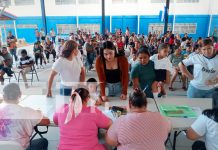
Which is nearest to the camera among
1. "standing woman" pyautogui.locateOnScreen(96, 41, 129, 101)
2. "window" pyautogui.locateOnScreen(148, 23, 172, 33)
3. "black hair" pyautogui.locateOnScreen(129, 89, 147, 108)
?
"black hair" pyautogui.locateOnScreen(129, 89, 147, 108)

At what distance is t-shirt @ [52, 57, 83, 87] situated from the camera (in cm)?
256

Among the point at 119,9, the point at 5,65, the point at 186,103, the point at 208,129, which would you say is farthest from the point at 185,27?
the point at 208,129

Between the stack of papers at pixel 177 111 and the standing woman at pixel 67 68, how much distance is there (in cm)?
120

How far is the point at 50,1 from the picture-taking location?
1548 centimetres

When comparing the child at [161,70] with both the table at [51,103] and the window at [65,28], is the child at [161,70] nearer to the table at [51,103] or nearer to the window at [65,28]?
the table at [51,103]

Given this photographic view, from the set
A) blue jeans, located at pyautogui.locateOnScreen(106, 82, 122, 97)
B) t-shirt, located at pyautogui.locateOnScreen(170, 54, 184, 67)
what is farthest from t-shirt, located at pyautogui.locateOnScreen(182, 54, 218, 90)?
t-shirt, located at pyautogui.locateOnScreen(170, 54, 184, 67)

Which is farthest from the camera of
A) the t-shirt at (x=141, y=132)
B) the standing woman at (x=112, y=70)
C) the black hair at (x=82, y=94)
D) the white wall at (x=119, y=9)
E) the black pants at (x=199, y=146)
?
the white wall at (x=119, y=9)

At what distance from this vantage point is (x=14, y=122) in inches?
65.4

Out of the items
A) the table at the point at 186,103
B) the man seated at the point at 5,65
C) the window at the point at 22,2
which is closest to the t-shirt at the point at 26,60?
the man seated at the point at 5,65

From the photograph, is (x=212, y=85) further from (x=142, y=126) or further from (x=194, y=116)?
(x=142, y=126)

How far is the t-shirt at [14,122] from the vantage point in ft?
5.43

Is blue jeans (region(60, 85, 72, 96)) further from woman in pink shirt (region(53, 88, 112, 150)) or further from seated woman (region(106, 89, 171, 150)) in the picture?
seated woman (region(106, 89, 171, 150))

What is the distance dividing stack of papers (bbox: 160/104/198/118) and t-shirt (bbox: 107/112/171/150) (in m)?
0.69

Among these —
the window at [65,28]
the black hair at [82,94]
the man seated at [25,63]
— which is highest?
the window at [65,28]
